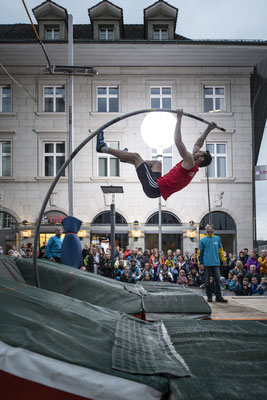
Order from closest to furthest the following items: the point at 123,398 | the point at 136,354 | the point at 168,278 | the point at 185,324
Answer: the point at 123,398 < the point at 136,354 < the point at 185,324 < the point at 168,278

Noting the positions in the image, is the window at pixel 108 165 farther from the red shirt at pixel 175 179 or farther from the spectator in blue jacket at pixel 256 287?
the red shirt at pixel 175 179

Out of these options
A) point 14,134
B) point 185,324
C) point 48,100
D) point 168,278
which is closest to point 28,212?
point 14,134

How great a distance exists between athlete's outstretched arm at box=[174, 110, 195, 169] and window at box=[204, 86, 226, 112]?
52.9 ft

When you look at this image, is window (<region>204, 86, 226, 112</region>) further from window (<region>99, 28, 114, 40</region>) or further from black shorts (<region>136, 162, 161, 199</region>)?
black shorts (<region>136, 162, 161, 199</region>)

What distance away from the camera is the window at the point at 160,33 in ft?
67.5

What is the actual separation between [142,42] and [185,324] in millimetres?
17737

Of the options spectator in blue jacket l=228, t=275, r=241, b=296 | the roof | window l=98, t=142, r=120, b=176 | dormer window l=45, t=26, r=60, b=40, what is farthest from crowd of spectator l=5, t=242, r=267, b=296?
the roof

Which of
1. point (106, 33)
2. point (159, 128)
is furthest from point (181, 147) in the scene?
point (106, 33)

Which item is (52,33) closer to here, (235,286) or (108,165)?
(108,165)

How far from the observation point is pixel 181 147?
5016 millimetres

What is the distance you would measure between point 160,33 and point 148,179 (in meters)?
17.6

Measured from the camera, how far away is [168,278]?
1312cm

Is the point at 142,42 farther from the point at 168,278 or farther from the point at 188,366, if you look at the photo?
the point at 188,366

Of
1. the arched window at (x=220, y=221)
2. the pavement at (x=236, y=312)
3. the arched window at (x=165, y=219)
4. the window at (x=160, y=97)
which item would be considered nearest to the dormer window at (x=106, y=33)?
the window at (x=160, y=97)
